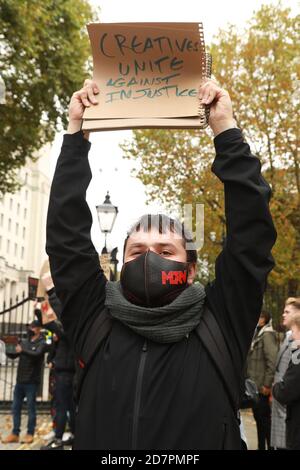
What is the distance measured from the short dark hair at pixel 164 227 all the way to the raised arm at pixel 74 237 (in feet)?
0.58

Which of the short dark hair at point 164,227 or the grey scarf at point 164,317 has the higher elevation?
the short dark hair at point 164,227

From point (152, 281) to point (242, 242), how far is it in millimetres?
345

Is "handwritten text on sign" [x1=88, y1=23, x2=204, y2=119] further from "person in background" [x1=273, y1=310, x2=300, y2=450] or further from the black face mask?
"person in background" [x1=273, y1=310, x2=300, y2=450]

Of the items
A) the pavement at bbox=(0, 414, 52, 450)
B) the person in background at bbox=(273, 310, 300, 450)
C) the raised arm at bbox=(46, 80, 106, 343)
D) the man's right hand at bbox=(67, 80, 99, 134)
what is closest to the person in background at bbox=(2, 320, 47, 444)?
the pavement at bbox=(0, 414, 52, 450)

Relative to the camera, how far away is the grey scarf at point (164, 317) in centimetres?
207

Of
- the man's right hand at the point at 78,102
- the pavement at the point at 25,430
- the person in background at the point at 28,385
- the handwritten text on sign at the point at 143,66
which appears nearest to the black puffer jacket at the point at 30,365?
the person in background at the point at 28,385

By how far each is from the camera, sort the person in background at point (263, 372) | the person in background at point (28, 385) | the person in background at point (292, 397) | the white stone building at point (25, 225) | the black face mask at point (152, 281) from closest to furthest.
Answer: the black face mask at point (152, 281) → the person in background at point (292, 397) → the person in background at point (263, 372) → the person in background at point (28, 385) → the white stone building at point (25, 225)

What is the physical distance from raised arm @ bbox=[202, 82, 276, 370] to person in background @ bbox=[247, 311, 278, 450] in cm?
586

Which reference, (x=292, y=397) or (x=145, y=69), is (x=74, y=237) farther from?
(x=292, y=397)

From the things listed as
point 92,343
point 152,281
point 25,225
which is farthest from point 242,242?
point 25,225

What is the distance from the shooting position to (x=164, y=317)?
2096mm

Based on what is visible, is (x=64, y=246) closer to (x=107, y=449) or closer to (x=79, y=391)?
(x=79, y=391)

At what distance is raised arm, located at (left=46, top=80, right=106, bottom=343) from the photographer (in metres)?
2.29

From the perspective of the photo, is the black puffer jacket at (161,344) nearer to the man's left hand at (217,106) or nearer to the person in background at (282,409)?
the man's left hand at (217,106)
